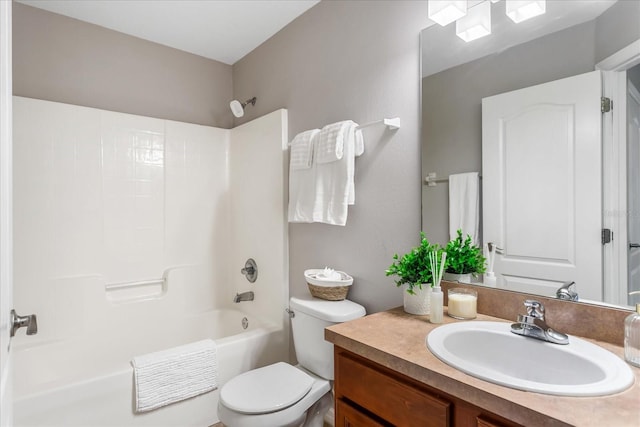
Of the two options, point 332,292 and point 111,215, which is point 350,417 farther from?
point 111,215

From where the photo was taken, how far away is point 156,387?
1752 mm

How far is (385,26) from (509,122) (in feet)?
2.75

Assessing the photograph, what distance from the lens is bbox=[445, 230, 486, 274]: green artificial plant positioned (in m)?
1.40

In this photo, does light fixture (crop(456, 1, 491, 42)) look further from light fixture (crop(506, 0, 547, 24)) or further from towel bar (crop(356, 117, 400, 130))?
towel bar (crop(356, 117, 400, 130))

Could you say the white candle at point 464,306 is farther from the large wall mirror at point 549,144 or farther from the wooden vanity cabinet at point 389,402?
the wooden vanity cabinet at point 389,402

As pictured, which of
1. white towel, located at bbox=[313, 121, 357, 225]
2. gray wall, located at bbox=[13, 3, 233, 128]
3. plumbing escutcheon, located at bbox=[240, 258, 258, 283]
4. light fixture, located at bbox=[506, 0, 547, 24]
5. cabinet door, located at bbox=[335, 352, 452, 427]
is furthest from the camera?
plumbing escutcheon, located at bbox=[240, 258, 258, 283]

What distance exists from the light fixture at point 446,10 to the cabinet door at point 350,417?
1.53 m

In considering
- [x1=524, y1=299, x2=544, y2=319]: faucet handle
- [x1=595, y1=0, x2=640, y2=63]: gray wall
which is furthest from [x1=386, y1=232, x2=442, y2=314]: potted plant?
[x1=595, y1=0, x2=640, y2=63]: gray wall

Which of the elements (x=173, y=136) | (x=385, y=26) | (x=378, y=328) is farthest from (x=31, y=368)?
(x=385, y=26)

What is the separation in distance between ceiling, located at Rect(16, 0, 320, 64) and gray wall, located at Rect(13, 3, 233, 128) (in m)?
0.09

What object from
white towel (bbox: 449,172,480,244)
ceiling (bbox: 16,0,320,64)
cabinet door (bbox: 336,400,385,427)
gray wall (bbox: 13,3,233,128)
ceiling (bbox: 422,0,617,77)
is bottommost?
cabinet door (bbox: 336,400,385,427)

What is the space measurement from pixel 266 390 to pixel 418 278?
854 millimetres

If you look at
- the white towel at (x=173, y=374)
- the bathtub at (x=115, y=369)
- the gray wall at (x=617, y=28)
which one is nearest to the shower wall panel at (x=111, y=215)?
the bathtub at (x=115, y=369)

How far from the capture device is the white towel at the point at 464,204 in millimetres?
1425
